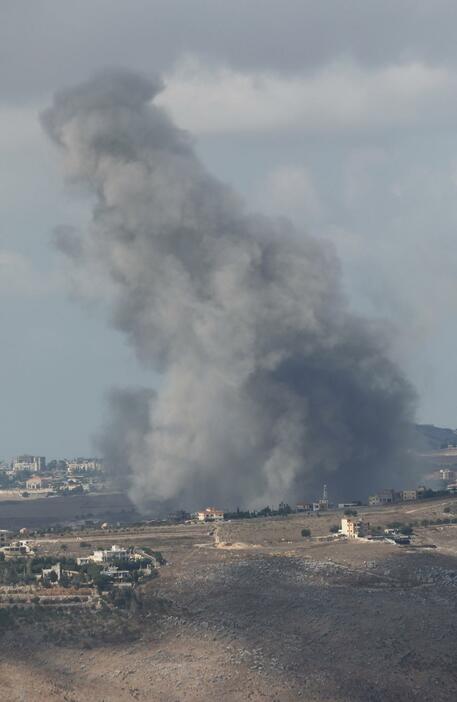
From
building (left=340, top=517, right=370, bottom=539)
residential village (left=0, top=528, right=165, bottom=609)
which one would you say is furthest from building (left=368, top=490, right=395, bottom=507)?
residential village (left=0, top=528, right=165, bottom=609)

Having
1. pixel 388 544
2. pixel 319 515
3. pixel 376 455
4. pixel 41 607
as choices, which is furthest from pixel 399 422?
pixel 41 607

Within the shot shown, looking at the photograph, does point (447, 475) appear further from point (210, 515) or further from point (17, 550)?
point (17, 550)

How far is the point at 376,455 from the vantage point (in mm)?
154500

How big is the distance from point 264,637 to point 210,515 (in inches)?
1754

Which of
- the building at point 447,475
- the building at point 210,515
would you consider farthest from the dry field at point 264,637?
the building at point 447,475

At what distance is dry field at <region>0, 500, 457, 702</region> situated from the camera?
89.7 meters

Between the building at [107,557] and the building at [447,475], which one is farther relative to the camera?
the building at [447,475]

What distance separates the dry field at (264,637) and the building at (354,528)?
8.64 meters

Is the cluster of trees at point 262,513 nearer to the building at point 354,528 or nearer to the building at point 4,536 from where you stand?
the building at point 354,528

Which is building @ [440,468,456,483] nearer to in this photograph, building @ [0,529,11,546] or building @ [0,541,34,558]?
building @ [0,529,11,546]

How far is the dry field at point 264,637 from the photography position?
89.7 m

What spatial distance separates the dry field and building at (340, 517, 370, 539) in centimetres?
864

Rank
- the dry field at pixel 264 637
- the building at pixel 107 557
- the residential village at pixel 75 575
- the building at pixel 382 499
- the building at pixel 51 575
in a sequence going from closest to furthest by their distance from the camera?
the dry field at pixel 264 637 → the residential village at pixel 75 575 → the building at pixel 51 575 → the building at pixel 107 557 → the building at pixel 382 499

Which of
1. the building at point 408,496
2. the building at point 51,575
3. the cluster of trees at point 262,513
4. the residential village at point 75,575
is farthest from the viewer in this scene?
the building at point 408,496
